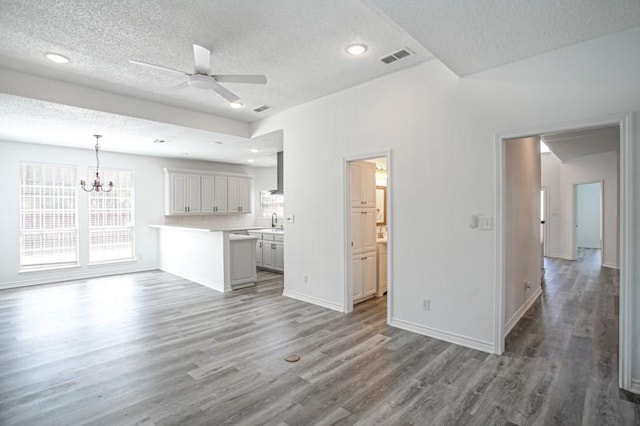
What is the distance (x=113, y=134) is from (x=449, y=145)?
5.29 meters

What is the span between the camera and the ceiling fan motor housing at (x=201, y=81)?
300 cm

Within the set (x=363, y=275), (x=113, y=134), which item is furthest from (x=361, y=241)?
(x=113, y=134)

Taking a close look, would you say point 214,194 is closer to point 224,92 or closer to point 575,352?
point 224,92

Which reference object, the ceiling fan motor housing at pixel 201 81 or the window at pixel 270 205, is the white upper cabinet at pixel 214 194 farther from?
the ceiling fan motor housing at pixel 201 81

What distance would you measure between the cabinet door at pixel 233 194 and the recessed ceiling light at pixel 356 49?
6309 millimetres

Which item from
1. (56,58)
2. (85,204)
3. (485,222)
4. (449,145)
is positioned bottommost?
(485,222)

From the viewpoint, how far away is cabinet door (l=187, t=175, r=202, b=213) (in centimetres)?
813

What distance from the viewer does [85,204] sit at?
6.94 meters

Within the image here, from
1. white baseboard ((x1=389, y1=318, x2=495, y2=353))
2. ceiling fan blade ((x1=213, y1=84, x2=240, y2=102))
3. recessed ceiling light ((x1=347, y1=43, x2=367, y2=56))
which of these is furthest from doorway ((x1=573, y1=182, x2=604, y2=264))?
ceiling fan blade ((x1=213, y1=84, x2=240, y2=102))

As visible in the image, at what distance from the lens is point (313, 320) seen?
13.7ft

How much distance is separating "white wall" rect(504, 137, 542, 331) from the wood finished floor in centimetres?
28

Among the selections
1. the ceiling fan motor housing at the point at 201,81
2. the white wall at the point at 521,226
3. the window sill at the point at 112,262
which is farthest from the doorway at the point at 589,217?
the window sill at the point at 112,262

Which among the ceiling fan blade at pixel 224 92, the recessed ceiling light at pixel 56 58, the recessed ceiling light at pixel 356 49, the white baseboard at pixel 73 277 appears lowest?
the white baseboard at pixel 73 277

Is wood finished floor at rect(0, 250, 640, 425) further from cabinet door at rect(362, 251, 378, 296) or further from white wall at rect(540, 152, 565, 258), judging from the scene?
white wall at rect(540, 152, 565, 258)
